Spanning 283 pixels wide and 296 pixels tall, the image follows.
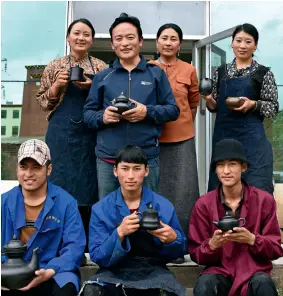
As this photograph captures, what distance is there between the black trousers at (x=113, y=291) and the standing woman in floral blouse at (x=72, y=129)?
3.65 ft

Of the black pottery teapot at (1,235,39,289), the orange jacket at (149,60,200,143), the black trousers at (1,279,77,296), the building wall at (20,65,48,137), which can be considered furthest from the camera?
the building wall at (20,65,48,137)

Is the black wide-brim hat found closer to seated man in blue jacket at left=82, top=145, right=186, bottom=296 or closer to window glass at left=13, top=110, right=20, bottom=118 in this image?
seated man in blue jacket at left=82, top=145, right=186, bottom=296

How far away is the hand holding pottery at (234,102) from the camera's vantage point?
13.4ft

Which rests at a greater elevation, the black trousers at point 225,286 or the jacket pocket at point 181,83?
the jacket pocket at point 181,83

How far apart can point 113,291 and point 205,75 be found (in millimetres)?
3396

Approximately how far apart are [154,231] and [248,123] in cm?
142

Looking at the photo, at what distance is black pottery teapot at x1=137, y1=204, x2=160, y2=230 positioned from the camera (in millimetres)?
3184

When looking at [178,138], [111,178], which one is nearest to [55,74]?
[111,178]

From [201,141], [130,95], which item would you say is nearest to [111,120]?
[130,95]

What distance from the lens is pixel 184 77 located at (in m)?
4.38

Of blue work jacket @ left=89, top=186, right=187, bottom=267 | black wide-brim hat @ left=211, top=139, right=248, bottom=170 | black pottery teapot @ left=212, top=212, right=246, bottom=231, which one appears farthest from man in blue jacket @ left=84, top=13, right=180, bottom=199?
black pottery teapot @ left=212, top=212, right=246, bottom=231

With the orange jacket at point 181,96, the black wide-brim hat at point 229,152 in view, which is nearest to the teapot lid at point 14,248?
the black wide-brim hat at point 229,152

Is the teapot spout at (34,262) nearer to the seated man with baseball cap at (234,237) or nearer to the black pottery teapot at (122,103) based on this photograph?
the seated man with baseball cap at (234,237)

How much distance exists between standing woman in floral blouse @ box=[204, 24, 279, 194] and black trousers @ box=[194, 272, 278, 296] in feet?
3.18
